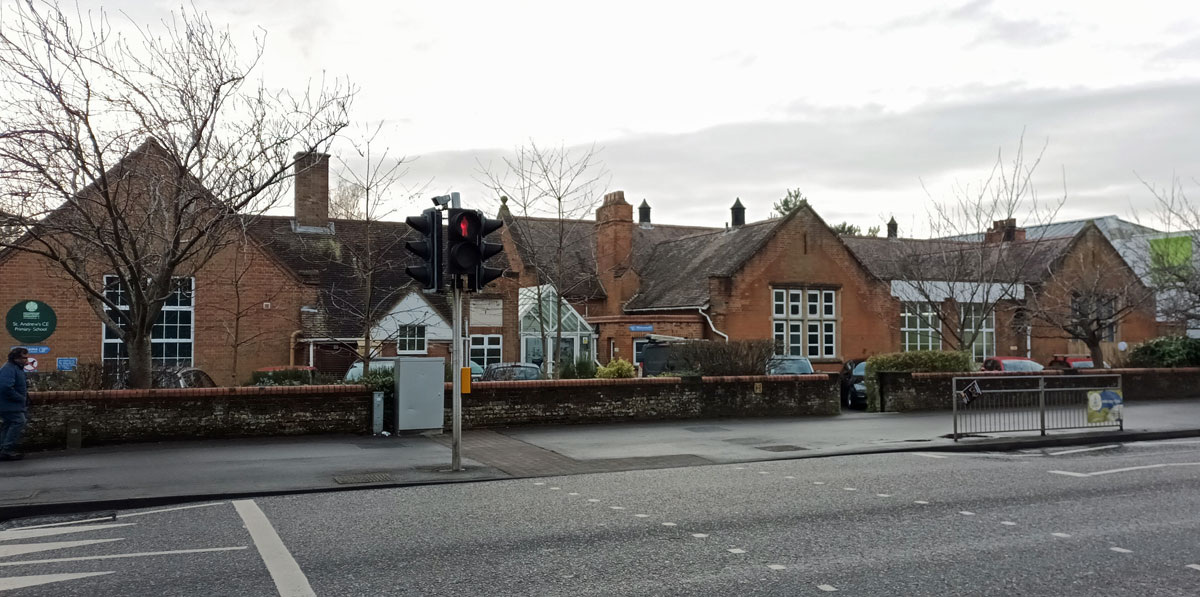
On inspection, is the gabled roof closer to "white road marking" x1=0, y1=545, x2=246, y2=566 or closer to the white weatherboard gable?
the white weatherboard gable

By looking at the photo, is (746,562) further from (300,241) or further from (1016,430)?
(300,241)

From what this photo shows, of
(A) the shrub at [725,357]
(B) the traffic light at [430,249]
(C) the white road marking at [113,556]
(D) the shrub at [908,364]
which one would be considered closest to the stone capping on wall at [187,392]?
(B) the traffic light at [430,249]

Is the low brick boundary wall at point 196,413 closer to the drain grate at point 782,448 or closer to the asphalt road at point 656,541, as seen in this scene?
the asphalt road at point 656,541

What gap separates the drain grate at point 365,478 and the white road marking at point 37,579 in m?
4.63

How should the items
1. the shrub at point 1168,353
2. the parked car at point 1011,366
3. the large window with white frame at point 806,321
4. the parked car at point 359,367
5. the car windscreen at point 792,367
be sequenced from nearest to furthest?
the parked car at point 359,367 < the car windscreen at point 792,367 < the parked car at point 1011,366 < the shrub at point 1168,353 < the large window with white frame at point 806,321

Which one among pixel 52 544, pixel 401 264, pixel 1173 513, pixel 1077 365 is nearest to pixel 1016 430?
pixel 1173 513

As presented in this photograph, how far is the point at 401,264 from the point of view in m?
33.0

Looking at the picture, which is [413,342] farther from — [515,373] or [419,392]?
[419,392]

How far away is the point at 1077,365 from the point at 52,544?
110 ft

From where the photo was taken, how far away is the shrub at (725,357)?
70.7 feet

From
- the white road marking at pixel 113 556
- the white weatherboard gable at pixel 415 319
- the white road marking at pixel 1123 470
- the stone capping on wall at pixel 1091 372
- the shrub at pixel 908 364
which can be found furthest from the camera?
the white weatherboard gable at pixel 415 319

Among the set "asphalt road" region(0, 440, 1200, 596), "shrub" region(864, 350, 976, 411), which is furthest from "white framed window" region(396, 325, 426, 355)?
"asphalt road" region(0, 440, 1200, 596)

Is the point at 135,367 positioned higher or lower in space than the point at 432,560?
higher

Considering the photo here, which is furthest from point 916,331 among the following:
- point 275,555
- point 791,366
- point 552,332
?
point 275,555
